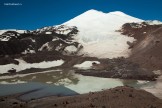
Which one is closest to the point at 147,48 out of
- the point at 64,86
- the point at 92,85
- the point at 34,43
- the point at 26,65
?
the point at 26,65

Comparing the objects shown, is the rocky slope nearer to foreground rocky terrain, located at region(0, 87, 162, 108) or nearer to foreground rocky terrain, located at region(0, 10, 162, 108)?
foreground rocky terrain, located at region(0, 10, 162, 108)

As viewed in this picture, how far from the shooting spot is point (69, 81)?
104 ft

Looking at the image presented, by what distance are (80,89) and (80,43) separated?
3669cm

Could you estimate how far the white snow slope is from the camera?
54.3m

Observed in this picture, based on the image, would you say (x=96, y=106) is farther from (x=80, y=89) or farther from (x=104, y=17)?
(x=104, y=17)


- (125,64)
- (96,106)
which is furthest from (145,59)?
(96,106)

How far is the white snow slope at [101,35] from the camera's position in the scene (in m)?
54.3

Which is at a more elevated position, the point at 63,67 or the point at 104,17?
the point at 104,17

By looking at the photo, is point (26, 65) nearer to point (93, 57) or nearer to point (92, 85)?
point (93, 57)

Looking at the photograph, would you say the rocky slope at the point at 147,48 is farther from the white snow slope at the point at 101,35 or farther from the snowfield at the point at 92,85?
the snowfield at the point at 92,85

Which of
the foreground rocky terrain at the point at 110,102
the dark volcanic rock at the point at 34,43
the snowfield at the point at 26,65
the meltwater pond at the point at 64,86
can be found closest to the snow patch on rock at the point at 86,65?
the snowfield at the point at 26,65

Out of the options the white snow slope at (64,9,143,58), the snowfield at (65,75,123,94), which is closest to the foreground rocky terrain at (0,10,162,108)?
the white snow slope at (64,9,143,58)

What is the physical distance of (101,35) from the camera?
66.4 meters

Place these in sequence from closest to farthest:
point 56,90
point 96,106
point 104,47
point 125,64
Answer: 1. point 96,106
2. point 56,90
3. point 125,64
4. point 104,47
